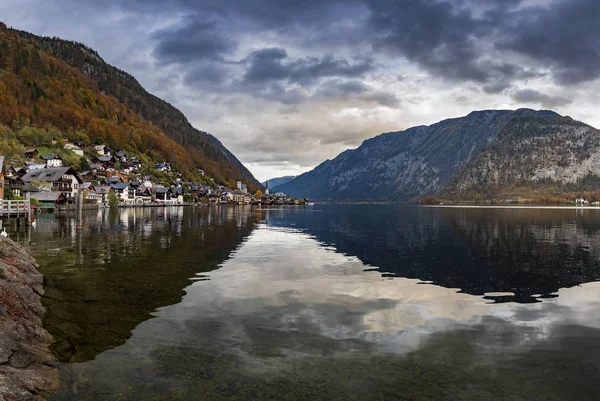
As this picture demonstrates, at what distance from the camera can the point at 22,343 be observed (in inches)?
518

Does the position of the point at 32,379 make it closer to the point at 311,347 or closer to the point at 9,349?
the point at 9,349

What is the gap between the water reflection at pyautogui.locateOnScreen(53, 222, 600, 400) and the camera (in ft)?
37.8

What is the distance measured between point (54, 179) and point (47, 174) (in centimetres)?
525

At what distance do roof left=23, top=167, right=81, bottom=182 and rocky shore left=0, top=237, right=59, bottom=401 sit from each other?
14267 centimetres

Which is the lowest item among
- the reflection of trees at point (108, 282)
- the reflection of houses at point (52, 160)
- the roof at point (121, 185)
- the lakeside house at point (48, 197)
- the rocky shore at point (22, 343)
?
the reflection of trees at point (108, 282)

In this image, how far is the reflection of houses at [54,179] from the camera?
142m

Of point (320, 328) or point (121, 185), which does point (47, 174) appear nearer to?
point (121, 185)

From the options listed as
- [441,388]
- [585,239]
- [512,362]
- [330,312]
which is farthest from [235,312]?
[585,239]

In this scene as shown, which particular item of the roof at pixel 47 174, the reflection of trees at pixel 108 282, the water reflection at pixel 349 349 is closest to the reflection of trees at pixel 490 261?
the water reflection at pixel 349 349

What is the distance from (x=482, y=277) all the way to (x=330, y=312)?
15768mm

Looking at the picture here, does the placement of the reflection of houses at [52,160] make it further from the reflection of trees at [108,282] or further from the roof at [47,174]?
the reflection of trees at [108,282]

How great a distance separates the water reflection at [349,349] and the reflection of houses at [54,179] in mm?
145103

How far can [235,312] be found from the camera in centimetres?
1983

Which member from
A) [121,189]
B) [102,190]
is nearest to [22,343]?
[102,190]
